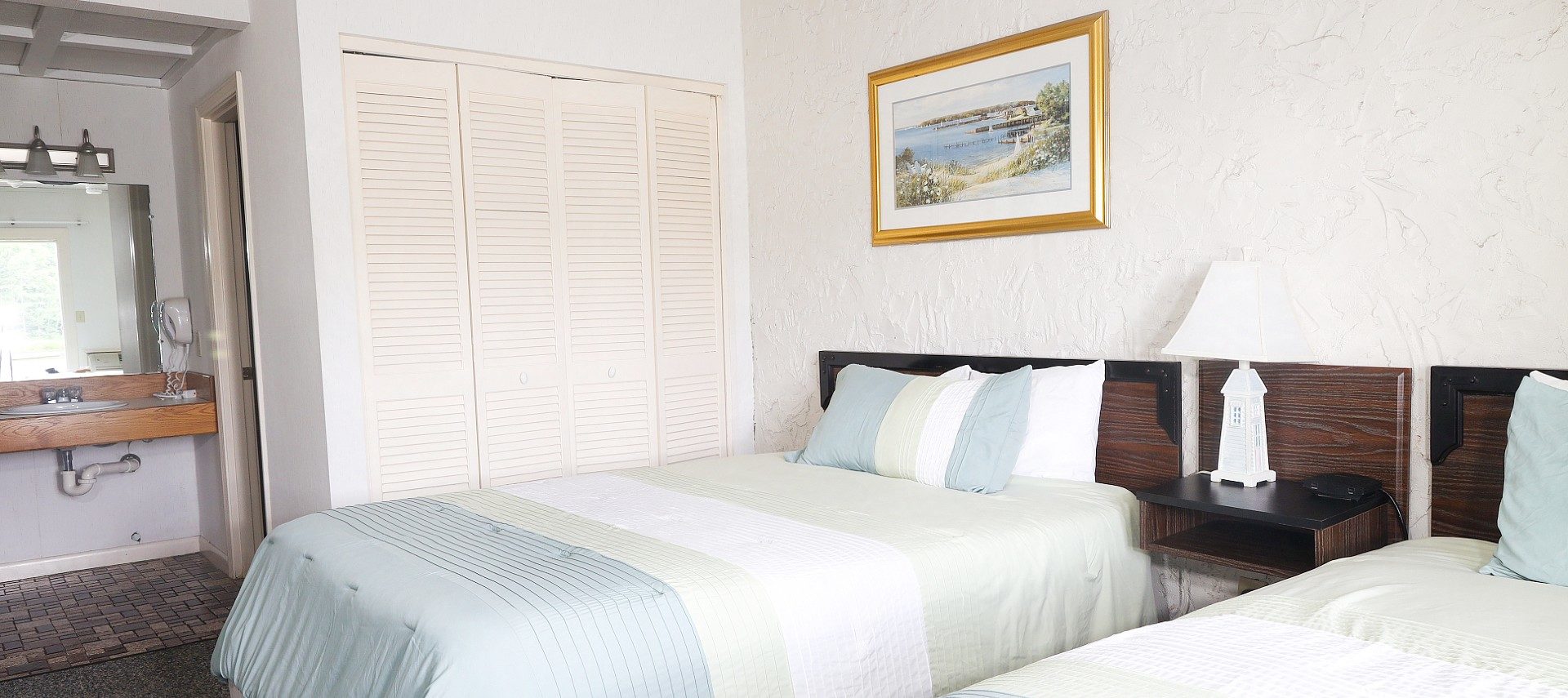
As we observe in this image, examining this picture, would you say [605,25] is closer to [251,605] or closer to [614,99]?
[614,99]

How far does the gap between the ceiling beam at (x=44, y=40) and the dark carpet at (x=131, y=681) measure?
7.08 feet

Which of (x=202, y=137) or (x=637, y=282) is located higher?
(x=202, y=137)

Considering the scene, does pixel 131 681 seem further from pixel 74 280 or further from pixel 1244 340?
pixel 1244 340

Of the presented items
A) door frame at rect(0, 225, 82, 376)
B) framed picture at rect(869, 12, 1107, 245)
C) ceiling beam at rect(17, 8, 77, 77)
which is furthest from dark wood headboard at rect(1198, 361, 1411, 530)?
door frame at rect(0, 225, 82, 376)

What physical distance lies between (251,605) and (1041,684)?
1791mm

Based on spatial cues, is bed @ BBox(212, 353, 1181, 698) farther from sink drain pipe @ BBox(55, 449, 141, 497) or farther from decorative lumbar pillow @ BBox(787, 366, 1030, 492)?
sink drain pipe @ BBox(55, 449, 141, 497)

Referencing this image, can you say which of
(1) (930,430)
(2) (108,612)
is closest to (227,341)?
(2) (108,612)

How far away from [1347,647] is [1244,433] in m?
1.05

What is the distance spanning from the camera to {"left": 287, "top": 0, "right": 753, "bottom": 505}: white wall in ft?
10.1

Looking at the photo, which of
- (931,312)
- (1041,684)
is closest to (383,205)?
(931,312)

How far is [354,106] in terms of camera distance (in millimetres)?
3158

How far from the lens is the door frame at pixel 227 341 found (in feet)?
12.8

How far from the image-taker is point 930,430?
8.98 feet

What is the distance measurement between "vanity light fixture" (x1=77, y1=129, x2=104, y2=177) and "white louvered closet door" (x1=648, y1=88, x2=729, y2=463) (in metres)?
2.48
